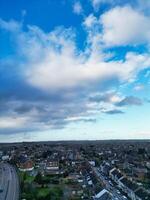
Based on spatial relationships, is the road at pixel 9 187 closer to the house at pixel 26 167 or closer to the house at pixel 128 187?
the house at pixel 26 167

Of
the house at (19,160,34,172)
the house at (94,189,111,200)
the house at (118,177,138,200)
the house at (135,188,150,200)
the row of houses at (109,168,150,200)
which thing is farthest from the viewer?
the house at (19,160,34,172)

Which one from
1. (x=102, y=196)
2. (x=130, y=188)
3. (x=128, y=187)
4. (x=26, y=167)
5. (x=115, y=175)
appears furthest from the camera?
(x=26, y=167)

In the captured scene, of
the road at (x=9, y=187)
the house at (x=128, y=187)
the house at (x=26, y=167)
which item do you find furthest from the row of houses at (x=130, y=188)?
the house at (x=26, y=167)

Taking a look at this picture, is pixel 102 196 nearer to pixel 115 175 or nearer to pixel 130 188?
pixel 130 188

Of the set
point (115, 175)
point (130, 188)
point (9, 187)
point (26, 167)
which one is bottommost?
point (130, 188)

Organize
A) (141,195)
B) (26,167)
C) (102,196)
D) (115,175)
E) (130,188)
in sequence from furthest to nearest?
(26,167)
(115,175)
(130,188)
(141,195)
(102,196)

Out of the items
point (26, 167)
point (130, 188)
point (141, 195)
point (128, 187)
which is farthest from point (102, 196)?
point (26, 167)

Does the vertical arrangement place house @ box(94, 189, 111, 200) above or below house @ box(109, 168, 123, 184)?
below

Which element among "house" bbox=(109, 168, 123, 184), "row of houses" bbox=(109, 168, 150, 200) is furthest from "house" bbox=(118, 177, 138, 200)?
"house" bbox=(109, 168, 123, 184)

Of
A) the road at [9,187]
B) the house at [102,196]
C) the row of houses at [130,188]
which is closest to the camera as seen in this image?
the house at [102,196]

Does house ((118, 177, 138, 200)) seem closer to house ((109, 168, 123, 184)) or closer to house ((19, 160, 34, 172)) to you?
house ((109, 168, 123, 184))

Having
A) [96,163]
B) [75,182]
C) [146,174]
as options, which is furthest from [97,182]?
[96,163]

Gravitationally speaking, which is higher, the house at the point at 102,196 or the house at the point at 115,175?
the house at the point at 115,175
